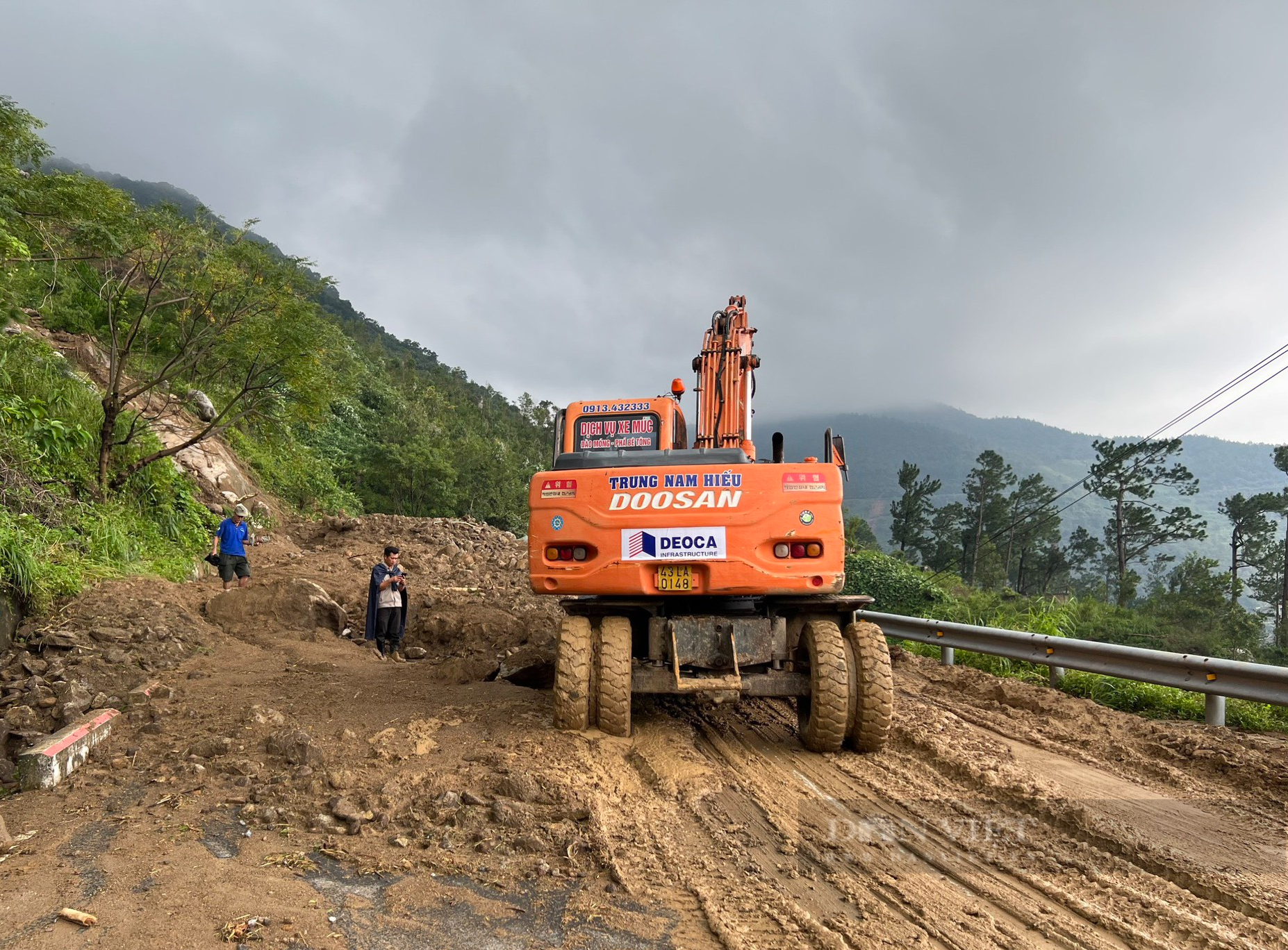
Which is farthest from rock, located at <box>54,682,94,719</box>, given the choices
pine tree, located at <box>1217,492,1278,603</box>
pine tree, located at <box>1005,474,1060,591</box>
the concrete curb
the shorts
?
pine tree, located at <box>1005,474,1060,591</box>

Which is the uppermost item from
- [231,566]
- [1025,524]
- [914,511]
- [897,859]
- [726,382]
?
[914,511]

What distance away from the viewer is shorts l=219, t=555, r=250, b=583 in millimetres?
10234

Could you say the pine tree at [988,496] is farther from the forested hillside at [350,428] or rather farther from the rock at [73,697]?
the rock at [73,697]

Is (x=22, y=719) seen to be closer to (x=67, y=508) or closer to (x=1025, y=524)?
(x=67, y=508)

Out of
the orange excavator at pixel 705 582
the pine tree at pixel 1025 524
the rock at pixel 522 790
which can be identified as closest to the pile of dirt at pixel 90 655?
the rock at pixel 522 790

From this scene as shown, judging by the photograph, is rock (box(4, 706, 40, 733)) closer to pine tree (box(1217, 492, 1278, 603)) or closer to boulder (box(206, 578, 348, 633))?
boulder (box(206, 578, 348, 633))

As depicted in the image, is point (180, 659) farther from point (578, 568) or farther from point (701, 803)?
point (701, 803)

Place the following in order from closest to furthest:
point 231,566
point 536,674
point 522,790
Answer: point 522,790
point 536,674
point 231,566

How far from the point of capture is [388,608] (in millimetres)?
8664

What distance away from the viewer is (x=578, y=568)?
5.04 m

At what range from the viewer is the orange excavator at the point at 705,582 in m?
4.89

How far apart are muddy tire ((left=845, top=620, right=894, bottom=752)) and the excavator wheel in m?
0.09

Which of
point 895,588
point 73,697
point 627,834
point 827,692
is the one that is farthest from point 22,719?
point 895,588

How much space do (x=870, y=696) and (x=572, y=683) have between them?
6.90 ft
